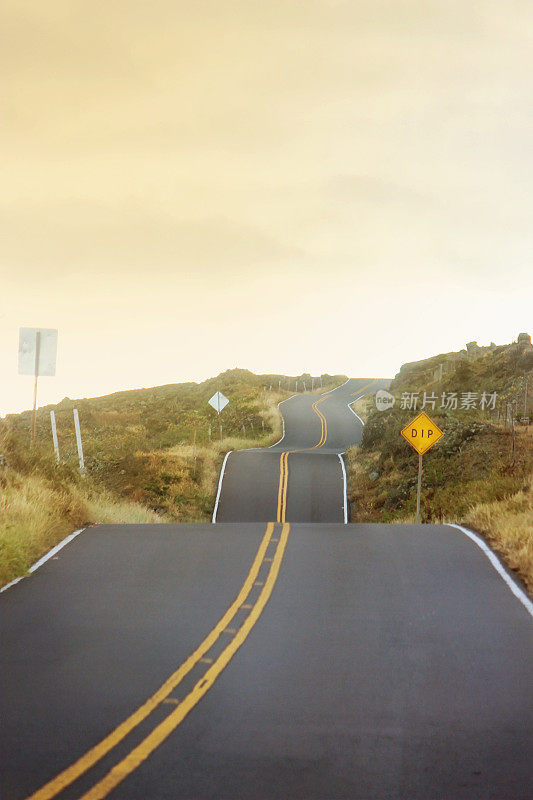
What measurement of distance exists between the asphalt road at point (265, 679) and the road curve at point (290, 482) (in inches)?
700

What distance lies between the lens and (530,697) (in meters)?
7.17

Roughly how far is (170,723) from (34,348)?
15.8 meters

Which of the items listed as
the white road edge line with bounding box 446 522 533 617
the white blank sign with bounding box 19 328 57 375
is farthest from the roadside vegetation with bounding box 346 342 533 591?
the white blank sign with bounding box 19 328 57 375

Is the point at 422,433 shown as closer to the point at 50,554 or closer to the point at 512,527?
the point at 512,527

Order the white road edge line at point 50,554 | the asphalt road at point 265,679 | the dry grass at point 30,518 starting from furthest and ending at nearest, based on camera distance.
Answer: the dry grass at point 30,518
the white road edge line at point 50,554
the asphalt road at point 265,679

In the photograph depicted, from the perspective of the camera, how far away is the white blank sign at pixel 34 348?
20.6 meters

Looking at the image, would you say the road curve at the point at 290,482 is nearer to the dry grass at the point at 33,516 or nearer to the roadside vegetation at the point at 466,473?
the roadside vegetation at the point at 466,473

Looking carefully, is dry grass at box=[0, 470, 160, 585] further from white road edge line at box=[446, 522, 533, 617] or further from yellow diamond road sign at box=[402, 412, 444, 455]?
yellow diamond road sign at box=[402, 412, 444, 455]

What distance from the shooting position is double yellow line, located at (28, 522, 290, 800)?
5227 millimetres

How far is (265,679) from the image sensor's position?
24.8 ft

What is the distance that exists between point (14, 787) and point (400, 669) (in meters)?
4.14

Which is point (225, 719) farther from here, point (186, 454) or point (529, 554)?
point (186, 454)

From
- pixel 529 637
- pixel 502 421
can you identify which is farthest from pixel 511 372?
pixel 529 637

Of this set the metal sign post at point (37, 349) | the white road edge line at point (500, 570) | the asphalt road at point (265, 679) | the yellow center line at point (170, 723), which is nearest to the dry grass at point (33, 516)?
the asphalt road at point (265, 679)
